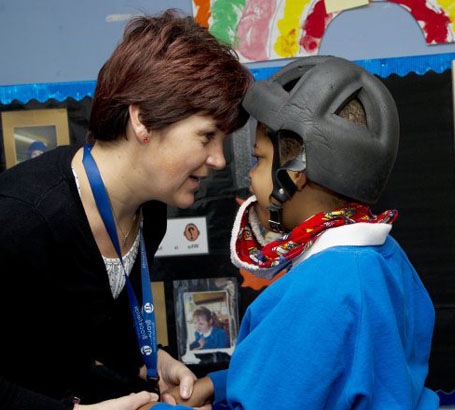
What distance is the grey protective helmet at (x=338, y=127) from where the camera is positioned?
0.95 m

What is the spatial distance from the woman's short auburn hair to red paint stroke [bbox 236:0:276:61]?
589mm

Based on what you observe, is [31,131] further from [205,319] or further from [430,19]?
[430,19]

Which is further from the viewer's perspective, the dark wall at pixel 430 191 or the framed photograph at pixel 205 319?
the framed photograph at pixel 205 319

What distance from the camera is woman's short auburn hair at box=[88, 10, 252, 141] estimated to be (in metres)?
1.13

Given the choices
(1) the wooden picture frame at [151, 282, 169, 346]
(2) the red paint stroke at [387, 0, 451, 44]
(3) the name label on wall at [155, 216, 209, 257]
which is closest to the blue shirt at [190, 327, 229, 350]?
(1) the wooden picture frame at [151, 282, 169, 346]

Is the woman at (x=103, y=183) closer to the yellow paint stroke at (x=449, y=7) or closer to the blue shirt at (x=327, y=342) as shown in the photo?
the blue shirt at (x=327, y=342)

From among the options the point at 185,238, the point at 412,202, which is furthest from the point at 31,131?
the point at 412,202

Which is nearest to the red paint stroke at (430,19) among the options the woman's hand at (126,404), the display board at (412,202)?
the display board at (412,202)

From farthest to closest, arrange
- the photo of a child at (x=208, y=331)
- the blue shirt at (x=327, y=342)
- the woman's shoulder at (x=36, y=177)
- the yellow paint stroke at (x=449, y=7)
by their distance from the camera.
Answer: the photo of a child at (x=208, y=331), the yellow paint stroke at (x=449, y=7), the woman's shoulder at (x=36, y=177), the blue shirt at (x=327, y=342)

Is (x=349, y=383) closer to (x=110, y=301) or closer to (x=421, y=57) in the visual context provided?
(x=110, y=301)

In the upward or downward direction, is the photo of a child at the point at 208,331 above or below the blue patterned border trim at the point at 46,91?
below

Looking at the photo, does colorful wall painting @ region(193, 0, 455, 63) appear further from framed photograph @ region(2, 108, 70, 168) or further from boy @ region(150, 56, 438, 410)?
boy @ region(150, 56, 438, 410)

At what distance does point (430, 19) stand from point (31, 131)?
4.63 feet

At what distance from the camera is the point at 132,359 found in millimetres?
1539
